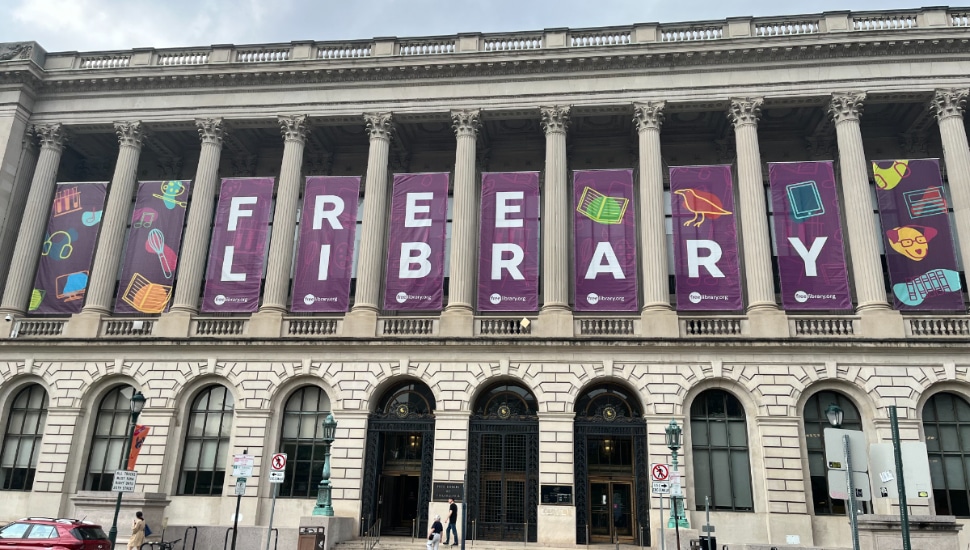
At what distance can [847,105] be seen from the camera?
31875 millimetres

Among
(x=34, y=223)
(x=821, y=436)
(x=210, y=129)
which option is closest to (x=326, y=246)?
(x=210, y=129)

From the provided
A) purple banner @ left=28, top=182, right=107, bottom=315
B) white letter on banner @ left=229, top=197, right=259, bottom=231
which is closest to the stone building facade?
purple banner @ left=28, top=182, right=107, bottom=315

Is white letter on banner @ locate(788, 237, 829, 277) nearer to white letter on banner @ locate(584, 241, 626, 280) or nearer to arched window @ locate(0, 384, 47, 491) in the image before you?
white letter on banner @ locate(584, 241, 626, 280)

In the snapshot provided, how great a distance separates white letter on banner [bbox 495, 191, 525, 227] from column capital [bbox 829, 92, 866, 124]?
47.4 ft

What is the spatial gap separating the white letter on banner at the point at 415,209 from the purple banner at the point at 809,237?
15.2 m

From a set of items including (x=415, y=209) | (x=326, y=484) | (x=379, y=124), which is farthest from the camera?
(x=379, y=124)

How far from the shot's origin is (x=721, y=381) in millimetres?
28484

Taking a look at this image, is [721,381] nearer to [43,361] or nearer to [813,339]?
[813,339]

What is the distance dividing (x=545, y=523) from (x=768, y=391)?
10053mm

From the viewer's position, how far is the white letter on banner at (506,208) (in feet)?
105

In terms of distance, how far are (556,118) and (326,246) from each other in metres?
12.3

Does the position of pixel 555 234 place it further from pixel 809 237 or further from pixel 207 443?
pixel 207 443

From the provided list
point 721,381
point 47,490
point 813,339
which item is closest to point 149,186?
point 47,490

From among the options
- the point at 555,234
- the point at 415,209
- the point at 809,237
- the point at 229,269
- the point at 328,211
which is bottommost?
the point at 229,269
